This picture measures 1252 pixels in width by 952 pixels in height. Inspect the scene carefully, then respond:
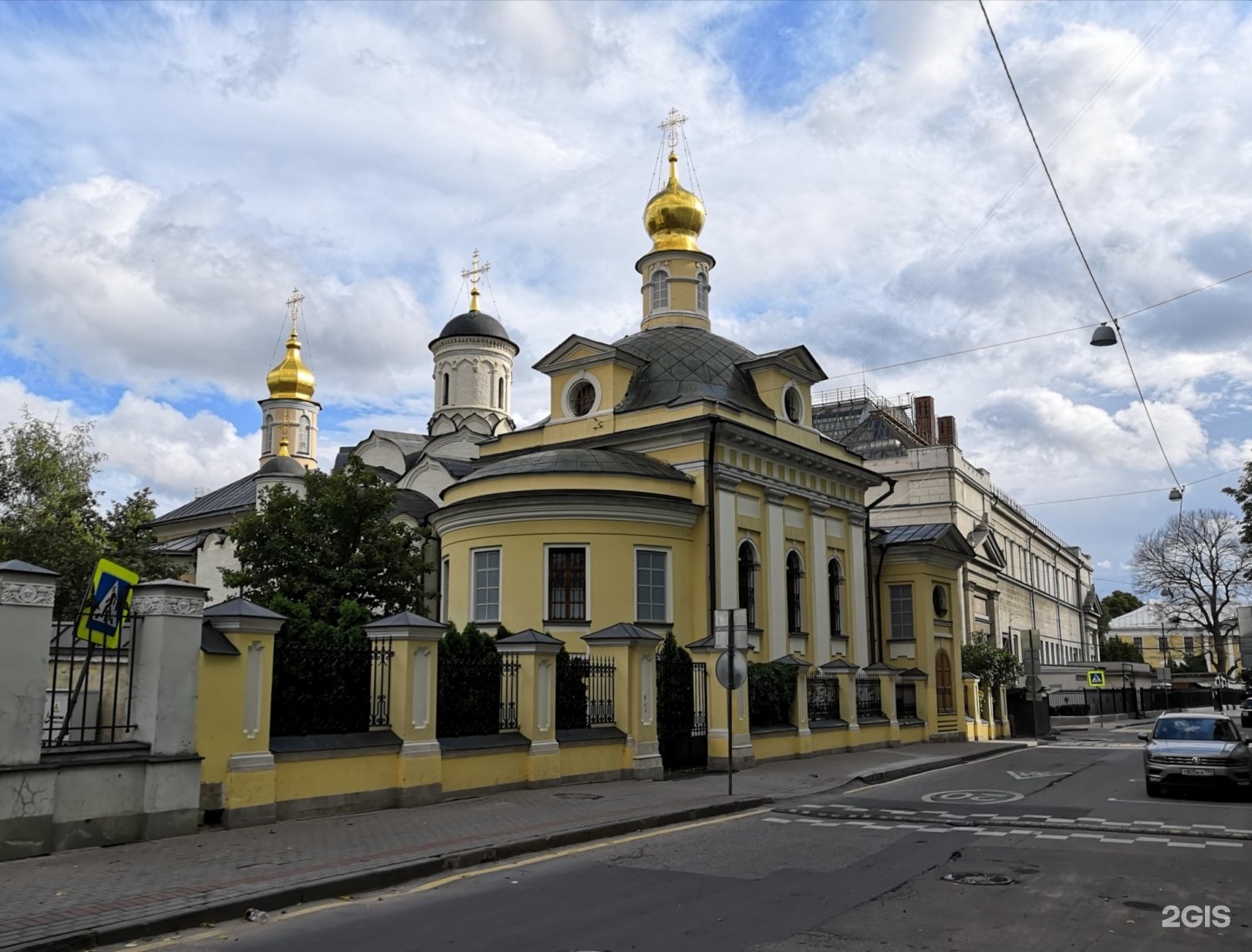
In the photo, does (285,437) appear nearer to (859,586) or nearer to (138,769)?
(859,586)

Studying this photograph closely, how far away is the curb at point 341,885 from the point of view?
6.89m

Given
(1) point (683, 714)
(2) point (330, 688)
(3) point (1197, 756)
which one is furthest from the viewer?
(1) point (683, 714)

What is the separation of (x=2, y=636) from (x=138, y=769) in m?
1.87

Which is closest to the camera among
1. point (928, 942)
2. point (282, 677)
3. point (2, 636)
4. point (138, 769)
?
point (928, 942)

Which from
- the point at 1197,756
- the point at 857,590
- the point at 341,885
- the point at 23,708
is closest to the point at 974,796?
the point at 1197,756

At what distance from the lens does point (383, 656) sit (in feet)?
43.3

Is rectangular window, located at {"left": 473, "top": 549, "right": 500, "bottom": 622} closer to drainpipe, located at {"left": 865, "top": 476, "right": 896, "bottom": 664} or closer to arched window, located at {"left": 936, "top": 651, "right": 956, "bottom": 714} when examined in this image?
drainpipe, located at {"left": 865, "top": 476, "right": 896, "bottom": 664}

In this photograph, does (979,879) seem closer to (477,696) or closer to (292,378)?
(477,696)

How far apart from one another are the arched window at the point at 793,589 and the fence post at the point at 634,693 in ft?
36.4

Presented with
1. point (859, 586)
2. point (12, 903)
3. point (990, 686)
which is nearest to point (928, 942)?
point (12, 903)

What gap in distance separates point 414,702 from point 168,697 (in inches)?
127

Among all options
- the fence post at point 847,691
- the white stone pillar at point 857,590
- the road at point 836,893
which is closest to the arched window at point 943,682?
the white stone pillar at point 857,590

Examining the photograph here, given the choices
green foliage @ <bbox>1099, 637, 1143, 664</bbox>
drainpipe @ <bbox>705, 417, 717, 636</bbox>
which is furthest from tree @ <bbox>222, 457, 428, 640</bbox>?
green foliage @ <bbox>1099, 637, 1143, 664</bbox>

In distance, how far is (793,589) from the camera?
27844mm
